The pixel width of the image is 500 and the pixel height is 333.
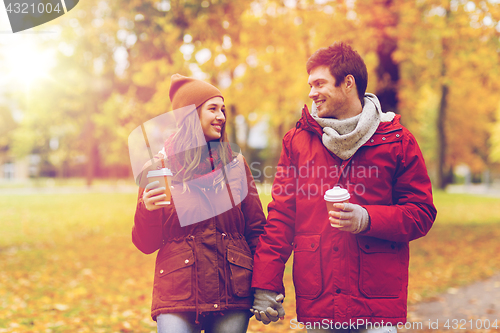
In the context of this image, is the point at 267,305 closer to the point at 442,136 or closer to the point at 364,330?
the point at 364,330

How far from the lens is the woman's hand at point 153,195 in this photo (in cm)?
215

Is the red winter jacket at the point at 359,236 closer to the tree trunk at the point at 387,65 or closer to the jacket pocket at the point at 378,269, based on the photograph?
the jacket pocket at the point at 378,269

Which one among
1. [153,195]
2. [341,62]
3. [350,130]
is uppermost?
[341,62]

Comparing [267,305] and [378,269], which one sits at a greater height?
[378,269]

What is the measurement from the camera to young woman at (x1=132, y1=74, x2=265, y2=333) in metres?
2.23

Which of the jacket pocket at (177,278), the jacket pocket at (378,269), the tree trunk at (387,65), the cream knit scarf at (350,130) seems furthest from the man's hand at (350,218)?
the tree trunk at (387,65)

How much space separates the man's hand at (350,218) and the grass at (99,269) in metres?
3.22

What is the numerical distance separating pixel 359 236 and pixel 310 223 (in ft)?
0.88

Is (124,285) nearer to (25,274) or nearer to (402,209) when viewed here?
(25,274)

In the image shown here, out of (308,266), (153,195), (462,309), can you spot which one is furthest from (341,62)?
(462,309)

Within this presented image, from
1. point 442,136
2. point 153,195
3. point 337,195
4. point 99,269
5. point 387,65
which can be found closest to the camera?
point 337,195

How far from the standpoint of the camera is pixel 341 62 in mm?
2305

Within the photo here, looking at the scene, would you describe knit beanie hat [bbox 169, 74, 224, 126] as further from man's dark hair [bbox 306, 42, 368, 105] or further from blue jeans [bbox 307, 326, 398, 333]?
blue jeans [bbox 307, 326, 398, 333]

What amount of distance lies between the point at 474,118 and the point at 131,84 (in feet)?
87.4
